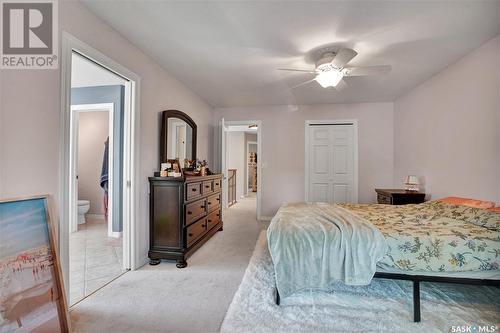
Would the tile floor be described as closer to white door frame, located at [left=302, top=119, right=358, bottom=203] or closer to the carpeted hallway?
the carpeted hallway

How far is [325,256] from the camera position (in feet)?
6.00

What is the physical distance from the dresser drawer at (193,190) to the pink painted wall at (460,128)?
3177mm

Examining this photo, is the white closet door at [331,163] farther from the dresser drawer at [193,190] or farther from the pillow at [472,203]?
the dresser drawer at [193,190]

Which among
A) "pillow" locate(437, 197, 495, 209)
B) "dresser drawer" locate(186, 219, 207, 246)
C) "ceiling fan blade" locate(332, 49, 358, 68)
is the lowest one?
"dresser drawer" locate(186, 219, 207, 246)

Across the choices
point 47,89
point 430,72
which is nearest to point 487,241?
point 430,72

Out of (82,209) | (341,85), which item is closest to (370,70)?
(341,85)

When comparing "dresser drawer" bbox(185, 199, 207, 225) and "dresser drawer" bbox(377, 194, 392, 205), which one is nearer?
"dresser drawer" bbox(185, 199, 207, 225)

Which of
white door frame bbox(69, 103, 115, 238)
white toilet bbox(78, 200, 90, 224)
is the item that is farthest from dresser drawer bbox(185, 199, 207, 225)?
white toilet bbox(78, 200, 90, 224)

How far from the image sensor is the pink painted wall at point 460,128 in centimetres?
233

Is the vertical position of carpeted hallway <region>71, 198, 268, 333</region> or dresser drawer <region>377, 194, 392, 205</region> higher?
dresser drawer <region>377, 194, 392, 205</region>

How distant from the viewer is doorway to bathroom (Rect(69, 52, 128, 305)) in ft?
8.23

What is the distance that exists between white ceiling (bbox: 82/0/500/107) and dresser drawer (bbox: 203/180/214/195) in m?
1.53

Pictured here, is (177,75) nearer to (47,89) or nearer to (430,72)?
(47,89)

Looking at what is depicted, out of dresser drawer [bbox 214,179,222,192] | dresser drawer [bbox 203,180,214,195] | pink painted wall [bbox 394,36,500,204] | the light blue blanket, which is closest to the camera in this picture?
the light blue blanket
